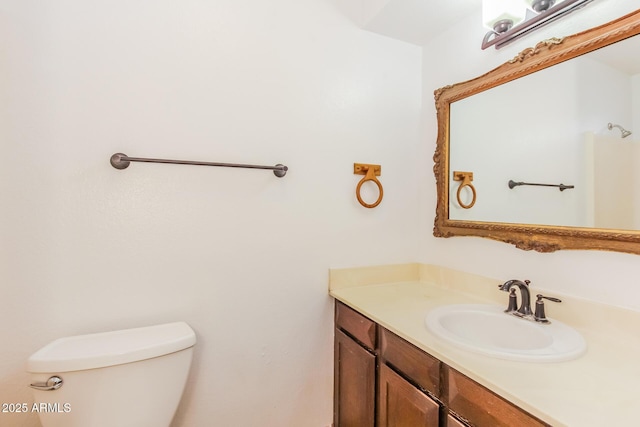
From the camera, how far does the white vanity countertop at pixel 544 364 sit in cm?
62

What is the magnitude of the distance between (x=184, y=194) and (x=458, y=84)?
1.44m

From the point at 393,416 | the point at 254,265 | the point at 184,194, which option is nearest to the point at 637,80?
the point at 393,416

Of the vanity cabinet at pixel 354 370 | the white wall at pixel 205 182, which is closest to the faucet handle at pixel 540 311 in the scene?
the vanity cabinet at pixel 354 370

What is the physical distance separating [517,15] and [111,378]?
202cm

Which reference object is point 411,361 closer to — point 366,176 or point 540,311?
point 540,311

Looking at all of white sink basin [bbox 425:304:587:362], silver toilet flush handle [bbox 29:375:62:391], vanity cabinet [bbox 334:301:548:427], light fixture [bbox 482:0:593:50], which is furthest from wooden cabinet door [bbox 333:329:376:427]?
light fixture [bbox 482:0:593:50]

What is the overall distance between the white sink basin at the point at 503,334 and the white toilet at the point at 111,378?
3.06 feet

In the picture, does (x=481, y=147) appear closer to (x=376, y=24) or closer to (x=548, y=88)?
(x=548, y=88)

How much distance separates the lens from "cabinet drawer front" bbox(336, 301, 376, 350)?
1.18 m

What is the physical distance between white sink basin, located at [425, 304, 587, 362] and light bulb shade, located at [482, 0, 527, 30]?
1.21m

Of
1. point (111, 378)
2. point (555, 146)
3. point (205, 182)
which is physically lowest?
point (111, 378)

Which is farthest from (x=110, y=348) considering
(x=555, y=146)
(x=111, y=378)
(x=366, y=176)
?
(x=555, y=146)

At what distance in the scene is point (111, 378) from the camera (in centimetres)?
92

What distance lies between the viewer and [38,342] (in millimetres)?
1023
